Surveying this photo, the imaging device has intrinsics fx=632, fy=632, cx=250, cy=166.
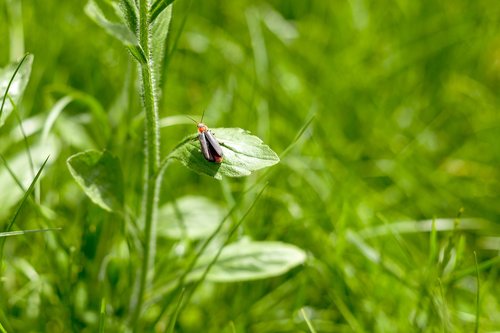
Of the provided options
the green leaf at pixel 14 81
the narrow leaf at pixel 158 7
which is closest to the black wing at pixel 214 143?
the narrow leaf at pixel 158 7

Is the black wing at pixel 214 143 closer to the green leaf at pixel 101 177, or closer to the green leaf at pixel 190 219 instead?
the green leaf at pixel 101 177

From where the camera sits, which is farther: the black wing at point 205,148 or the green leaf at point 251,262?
the green leaf at point 251,262

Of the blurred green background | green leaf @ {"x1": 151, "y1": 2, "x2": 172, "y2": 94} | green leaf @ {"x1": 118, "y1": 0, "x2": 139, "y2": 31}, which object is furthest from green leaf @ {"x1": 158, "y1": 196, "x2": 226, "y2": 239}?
green leaf @ {"x1": 118, "y1": 0, "x2": 139, "y2": 31}

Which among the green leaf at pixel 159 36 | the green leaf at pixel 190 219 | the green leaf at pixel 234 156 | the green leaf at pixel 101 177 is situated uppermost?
the green leaf at pixel 159 36

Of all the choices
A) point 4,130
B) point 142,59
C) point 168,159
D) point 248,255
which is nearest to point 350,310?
point 248,255

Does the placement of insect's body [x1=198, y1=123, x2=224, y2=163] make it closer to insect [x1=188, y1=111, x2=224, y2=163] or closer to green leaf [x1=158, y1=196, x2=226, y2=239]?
insect [x1=188, y1=111, x2=224, y2=163]

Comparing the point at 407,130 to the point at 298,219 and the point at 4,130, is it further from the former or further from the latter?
the point at 4,130
